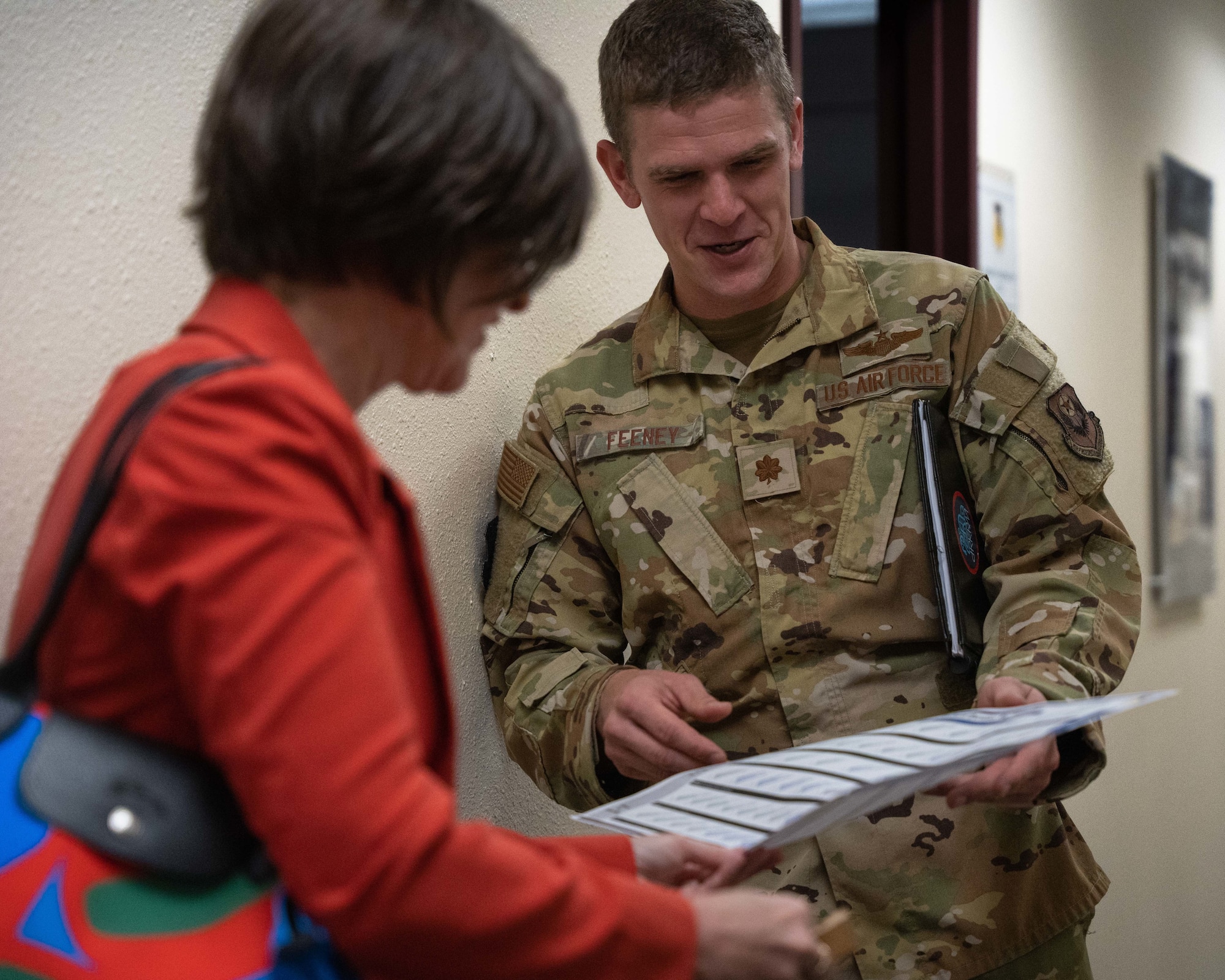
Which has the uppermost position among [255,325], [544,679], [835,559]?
[255,325]

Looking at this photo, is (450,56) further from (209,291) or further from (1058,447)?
(1058,447)

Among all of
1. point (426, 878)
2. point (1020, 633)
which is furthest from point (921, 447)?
point (426, 878)

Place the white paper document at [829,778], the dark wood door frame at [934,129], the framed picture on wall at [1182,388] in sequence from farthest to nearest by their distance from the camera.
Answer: the framed picture on wall at [1182,388], the dark wood door frame at [934,129], the white paper document at [829,778]

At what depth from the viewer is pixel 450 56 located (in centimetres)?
59

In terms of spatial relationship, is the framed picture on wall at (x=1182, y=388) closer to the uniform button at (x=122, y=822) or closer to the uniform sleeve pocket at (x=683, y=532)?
the uniform sleeve pocket at (x=683, y=532)

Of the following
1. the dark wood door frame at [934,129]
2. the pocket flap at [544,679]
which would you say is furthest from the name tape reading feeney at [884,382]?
the dark wood door frame at [934,129]

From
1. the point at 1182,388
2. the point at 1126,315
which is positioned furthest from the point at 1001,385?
the point at 1182,388

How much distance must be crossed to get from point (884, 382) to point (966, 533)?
7.2 inches

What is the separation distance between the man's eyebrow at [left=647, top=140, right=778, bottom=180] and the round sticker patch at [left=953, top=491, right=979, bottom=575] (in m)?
0.42

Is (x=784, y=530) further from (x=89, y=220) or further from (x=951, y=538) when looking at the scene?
(x=89, y=220)

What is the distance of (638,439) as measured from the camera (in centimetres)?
132

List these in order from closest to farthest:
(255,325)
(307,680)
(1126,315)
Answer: (307,680)
(255,325)
(1126,315)

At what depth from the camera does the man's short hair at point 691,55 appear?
1261 millimetres

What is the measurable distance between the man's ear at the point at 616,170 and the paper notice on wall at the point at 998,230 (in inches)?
50.2
